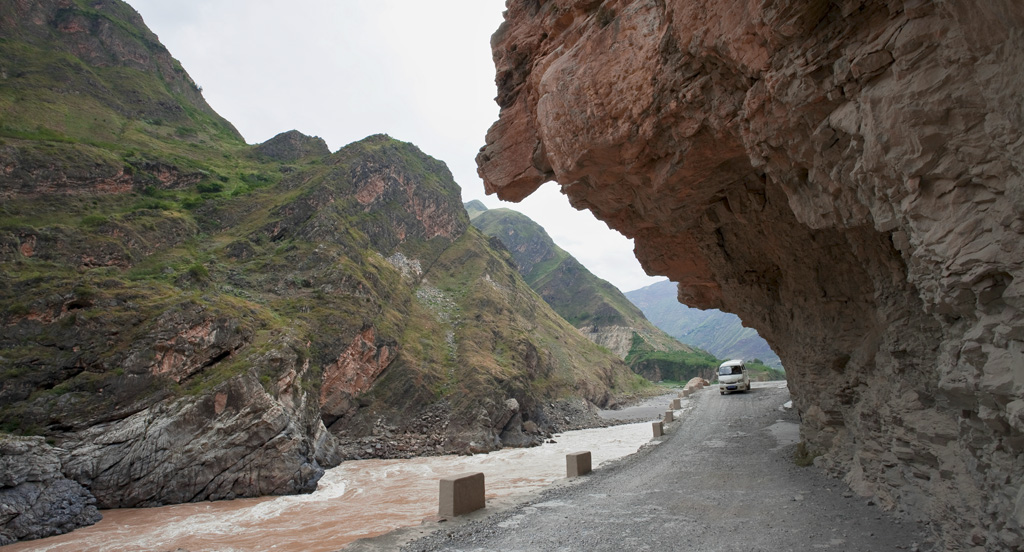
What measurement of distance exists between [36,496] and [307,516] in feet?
29.0

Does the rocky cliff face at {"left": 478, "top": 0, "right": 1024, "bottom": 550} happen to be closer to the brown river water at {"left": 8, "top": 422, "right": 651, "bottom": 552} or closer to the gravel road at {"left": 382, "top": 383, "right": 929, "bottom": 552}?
the gravel road at {"left": 382, "top": 383, "right": 929, "bottom": 552}

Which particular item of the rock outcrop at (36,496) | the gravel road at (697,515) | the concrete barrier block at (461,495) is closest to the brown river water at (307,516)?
the rock outcrop at (36,496)

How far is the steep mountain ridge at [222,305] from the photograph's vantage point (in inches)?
773

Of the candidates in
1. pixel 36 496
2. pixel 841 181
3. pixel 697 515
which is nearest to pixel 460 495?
pixel 697 515

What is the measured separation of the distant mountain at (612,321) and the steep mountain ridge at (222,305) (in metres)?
26.7

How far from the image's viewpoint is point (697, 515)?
864 cm

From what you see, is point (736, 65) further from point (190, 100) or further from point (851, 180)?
point (190, 100)

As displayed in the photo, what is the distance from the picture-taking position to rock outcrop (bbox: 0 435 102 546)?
47.8ft

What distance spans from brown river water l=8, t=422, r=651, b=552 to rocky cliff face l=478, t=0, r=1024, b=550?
8.10 meters

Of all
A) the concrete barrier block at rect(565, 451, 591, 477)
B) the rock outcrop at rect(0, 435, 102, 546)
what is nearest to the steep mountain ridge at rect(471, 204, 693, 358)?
the concrete barrier block at rect(565, 451, 591, 477)

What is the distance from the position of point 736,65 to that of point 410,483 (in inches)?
868

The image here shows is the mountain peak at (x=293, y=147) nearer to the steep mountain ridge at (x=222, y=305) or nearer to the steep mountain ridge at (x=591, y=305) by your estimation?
the steep mountain ridge at (x=222, y=305)

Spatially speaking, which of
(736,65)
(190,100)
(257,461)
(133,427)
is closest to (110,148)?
(133,427)

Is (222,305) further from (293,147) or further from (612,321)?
(612,321)
